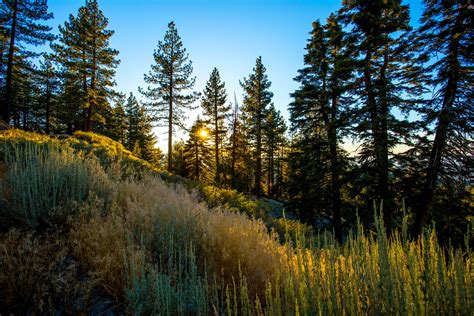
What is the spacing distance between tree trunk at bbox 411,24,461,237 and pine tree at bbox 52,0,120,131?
27.2m

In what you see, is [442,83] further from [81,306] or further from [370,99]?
[81,306]

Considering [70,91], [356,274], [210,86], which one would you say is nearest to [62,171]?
[356,274]

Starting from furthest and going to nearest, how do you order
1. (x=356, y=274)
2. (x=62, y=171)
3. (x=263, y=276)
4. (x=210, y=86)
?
(x=210, y=86), (x=62, y=171), (x=263, y=276), (x=356, y=274)

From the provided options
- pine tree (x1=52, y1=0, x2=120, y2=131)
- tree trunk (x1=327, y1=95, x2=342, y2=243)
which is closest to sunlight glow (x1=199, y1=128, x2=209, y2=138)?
pine tree (x1=52, y1=0, x2=120, y2=131)

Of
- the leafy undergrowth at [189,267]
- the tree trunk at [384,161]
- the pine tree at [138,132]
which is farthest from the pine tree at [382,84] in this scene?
the pine tree at [138,132]

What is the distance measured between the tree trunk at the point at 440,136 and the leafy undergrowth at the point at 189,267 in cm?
881

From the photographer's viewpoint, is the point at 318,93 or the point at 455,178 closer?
the point at 455,178

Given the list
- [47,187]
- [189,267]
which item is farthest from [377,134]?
[47,187]

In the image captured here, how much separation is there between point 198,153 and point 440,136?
2836 cm

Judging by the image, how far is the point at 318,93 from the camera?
1502 centimetres

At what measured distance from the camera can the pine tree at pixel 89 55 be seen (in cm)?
2266

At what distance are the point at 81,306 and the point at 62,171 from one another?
296cm

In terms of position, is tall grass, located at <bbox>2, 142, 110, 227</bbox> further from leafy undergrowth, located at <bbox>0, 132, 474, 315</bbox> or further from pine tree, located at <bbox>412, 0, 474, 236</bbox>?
pine tree, located at <bbox>412, 0, 474, 236</bbox>

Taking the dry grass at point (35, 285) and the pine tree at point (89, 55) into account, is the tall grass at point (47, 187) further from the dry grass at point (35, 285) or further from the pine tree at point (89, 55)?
the pine tree at point (89, 55)
